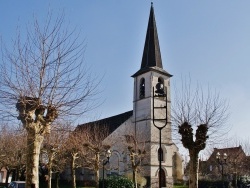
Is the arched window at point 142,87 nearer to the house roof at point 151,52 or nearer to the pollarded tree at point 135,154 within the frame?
the house roof at point 151,52

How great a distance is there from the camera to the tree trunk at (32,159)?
41.3 feet

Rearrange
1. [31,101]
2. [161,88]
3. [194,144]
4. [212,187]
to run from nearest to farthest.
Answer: [31,101] < [161,88] < [194,144] < [212,187]

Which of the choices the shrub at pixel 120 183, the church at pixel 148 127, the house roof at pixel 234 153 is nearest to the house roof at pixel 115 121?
the church at pixel 148 127

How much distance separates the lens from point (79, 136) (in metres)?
35.8

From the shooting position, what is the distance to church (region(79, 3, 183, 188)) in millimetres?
47250

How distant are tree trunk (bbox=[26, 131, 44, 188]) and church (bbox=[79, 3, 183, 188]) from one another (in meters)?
32.4

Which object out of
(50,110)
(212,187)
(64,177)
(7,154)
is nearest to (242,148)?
(212,187)

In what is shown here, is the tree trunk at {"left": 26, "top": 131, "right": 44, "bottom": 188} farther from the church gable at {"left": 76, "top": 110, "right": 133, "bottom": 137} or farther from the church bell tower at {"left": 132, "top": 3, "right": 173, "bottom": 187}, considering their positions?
the church gable at {"left": 76, "top": 110, "right": 133, "bottom": 137}

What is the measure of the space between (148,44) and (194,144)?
110ft

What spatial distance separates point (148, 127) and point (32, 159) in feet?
120

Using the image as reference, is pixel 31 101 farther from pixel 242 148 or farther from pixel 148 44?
pixel 242 148

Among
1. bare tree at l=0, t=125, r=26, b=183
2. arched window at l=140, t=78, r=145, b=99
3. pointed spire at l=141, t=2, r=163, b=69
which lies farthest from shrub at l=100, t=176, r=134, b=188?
pointed spire at l=141, t=2, r=163, b=69

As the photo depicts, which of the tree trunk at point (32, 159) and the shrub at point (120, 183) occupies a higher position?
the tree trunk at point (32, 159)

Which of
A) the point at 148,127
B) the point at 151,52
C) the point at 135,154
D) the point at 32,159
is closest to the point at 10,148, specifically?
the point at 135,154
